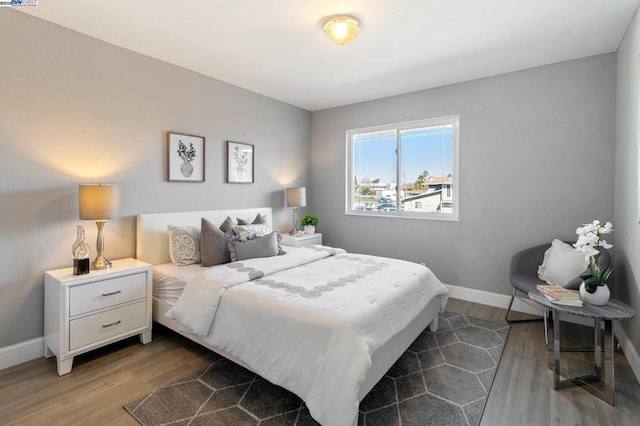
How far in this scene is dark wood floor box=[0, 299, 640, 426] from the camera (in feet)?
6.07

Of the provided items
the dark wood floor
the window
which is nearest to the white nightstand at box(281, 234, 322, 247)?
the window

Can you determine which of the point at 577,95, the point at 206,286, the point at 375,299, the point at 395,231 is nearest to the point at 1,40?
the point at 206,286

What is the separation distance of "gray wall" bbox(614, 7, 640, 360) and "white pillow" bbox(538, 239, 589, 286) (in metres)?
0.31

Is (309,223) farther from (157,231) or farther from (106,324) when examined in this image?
(106,324)

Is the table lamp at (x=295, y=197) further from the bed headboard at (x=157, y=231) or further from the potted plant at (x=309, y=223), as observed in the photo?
the bed headboard at (x=157, y=231)

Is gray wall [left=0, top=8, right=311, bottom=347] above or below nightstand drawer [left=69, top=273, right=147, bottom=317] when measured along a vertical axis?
above

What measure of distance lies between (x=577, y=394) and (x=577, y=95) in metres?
2.71

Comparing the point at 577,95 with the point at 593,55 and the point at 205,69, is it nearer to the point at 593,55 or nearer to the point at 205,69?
the point at 593,55

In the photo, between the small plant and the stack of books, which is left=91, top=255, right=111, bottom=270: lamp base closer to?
the small plant

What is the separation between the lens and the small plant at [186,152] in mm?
3400

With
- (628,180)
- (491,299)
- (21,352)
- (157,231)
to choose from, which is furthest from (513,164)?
(21,352)

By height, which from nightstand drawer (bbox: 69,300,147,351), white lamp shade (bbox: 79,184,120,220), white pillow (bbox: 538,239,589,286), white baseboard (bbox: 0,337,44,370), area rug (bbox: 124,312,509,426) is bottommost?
area rug (bbox: 124,312,509,426)

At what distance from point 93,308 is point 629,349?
160 inches

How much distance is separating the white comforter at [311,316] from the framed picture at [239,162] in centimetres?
149
